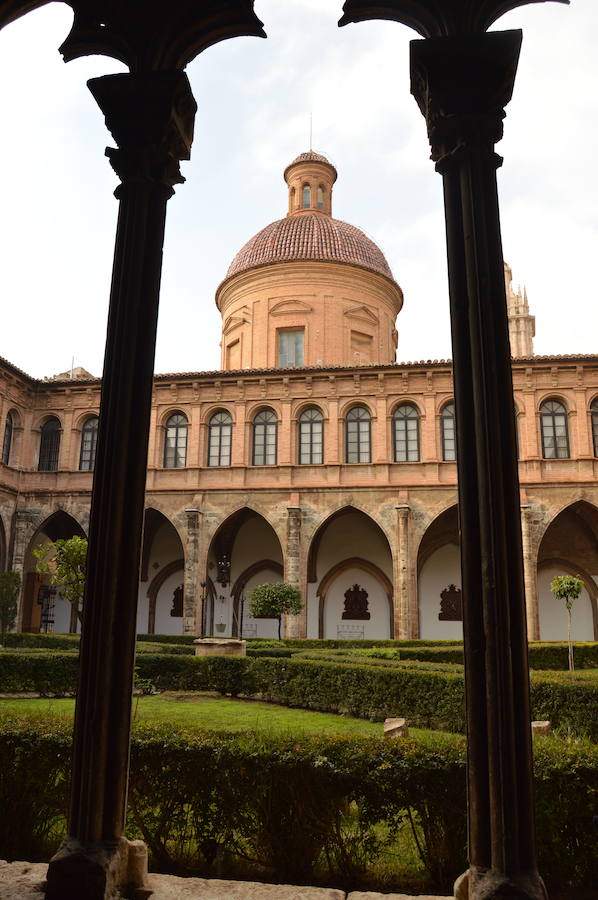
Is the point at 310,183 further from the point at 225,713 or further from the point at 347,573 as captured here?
the point at 225,713

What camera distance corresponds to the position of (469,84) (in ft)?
11.1

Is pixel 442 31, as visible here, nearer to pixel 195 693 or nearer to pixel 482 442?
pixel 482 442

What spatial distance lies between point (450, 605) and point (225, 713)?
16.5 meters

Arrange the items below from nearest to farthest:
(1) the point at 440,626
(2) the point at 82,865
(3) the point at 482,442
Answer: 1. (2) the point at 82,865
2. (3) the point at 482,442
3. (1) the point at 440,626

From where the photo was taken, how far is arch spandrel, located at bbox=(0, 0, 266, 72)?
3697 mm

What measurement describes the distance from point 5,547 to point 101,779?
79.8ft

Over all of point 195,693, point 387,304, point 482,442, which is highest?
point 387,304

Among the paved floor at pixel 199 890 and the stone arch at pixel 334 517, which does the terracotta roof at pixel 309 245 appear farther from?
the paved floor at pixel 199 890

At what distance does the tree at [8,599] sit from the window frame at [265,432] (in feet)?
28.8

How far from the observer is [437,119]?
136 inches

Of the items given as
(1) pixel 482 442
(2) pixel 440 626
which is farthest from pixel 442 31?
(2) pixel 440 626

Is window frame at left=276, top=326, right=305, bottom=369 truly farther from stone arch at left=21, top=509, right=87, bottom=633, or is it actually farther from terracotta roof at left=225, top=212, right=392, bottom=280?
stone arch at left=21, top=509, right=87, bottom=633

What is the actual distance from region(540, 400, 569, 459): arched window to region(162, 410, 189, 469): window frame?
40.5ft

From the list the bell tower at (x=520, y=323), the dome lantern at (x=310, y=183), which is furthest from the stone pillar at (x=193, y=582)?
the bell tower at (x=520, y=323)
